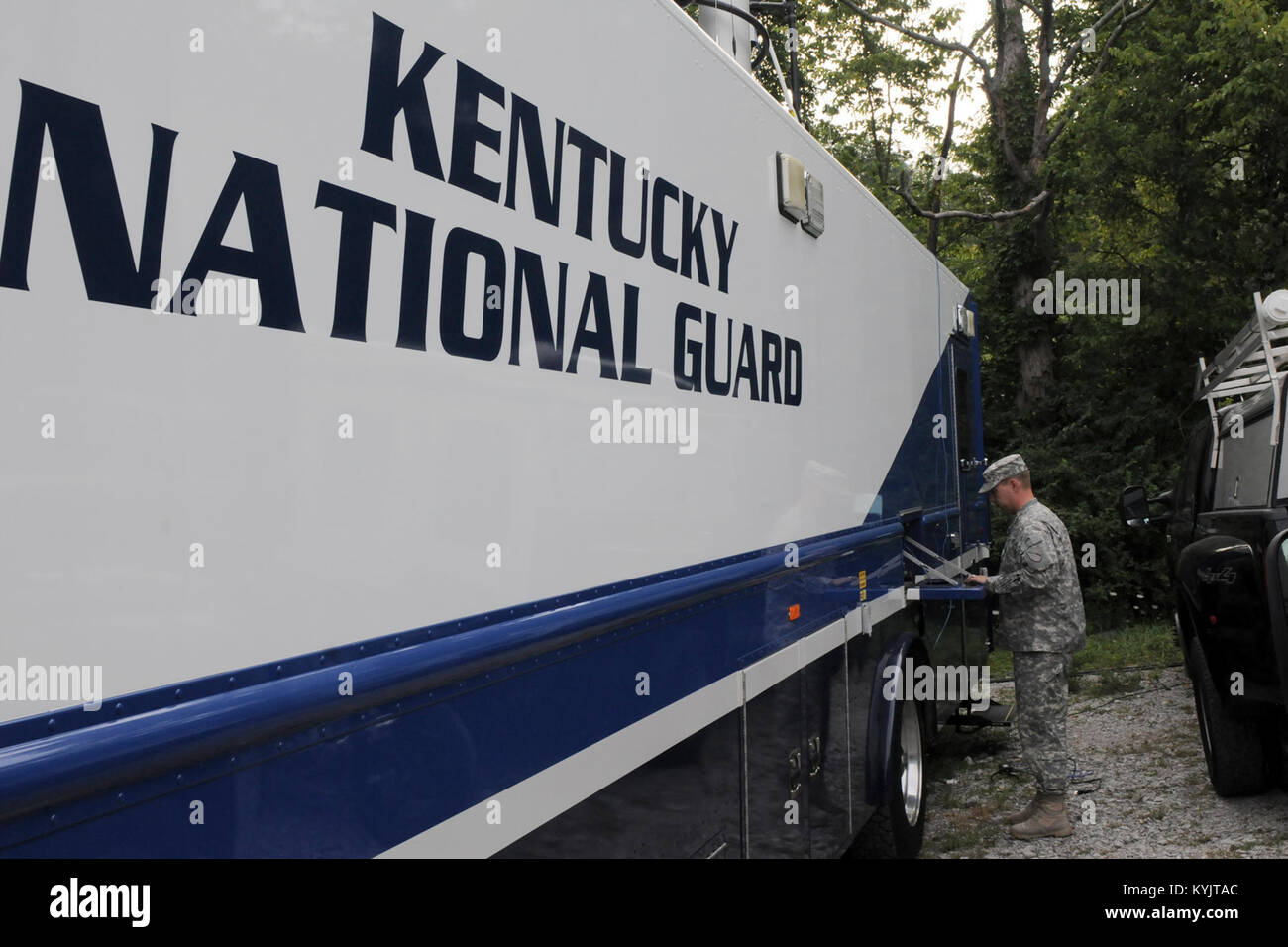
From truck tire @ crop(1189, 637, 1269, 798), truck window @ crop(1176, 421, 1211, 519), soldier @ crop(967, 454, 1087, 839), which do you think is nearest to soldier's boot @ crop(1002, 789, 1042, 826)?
soldier @ crop(967, 454, 1087, 839)

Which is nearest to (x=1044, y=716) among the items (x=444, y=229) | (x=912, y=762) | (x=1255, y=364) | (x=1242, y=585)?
(x=912, y=762)

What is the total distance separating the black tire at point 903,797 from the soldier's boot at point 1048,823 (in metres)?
0.58

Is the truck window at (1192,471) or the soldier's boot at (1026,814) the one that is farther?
the truck window at (1192,471)

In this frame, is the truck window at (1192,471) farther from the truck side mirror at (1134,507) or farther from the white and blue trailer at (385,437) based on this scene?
the white and blue trailer at (385,437)

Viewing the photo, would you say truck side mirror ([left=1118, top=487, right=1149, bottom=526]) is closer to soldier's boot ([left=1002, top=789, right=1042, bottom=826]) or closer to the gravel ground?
the gravel ground

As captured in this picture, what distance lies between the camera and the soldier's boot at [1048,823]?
5.71 metres

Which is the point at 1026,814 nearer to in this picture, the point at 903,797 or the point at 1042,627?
the point at 1042,627

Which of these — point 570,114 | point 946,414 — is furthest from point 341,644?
point 946,414

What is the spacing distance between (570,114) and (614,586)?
1.04 meters

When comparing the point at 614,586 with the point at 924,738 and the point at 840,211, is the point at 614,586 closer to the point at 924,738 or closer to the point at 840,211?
the point at 840,211

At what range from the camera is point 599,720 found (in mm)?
2414

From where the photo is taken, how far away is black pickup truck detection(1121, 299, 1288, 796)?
483 centimetres

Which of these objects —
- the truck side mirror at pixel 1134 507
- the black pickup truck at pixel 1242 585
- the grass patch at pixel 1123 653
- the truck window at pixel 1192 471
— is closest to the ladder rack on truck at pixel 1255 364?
the black pickup truck at pixel 1242 585

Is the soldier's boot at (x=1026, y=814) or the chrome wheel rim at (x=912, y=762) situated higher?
the chrome wheel rim at (x=912, y=762)
